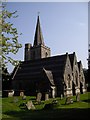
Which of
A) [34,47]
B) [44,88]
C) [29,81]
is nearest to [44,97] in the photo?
[44,88]

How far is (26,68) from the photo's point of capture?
48281 mm

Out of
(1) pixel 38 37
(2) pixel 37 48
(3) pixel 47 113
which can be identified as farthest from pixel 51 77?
(1) pixel 38 37

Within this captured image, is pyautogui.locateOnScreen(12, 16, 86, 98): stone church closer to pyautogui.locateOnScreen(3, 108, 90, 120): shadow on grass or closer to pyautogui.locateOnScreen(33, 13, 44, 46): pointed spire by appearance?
pyautogui.locateOnScreen(33, 13, 44, 46): pointed spire

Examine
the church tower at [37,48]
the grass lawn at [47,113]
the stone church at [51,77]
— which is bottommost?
the grass lawn at [47,113]

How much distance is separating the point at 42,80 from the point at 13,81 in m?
9.60

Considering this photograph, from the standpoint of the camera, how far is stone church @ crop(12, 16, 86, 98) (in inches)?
1594

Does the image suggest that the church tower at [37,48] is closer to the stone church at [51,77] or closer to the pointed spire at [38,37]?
the pointed spire at [38,37]

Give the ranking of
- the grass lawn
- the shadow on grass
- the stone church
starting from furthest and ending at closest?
the stone church
the grass lawn
the shadow on grass

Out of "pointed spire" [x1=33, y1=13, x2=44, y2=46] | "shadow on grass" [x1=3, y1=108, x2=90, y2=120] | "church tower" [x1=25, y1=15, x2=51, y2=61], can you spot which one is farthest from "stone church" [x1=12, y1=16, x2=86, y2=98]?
"shadow on grass" [x1=3, y1=108, x2=90, y2=120]

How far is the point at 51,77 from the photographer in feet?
137

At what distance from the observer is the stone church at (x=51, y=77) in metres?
40.5

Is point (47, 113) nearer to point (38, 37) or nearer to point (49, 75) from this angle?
point (49, 75)

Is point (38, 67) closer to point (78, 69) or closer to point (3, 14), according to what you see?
point (78, 69)

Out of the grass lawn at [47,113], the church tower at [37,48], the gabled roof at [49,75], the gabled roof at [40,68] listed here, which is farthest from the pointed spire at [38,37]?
the grass lawn at [47,113]
